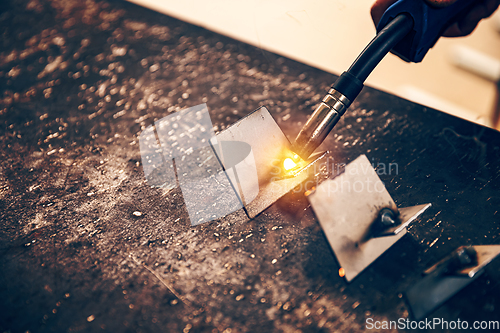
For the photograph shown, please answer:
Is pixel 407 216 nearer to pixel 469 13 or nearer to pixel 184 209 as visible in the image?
pixel 184 209

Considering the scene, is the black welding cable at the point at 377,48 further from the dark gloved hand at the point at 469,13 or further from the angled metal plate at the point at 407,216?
the angled metal plate at the point at 407,216

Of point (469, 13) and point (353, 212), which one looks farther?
point (469, 13)

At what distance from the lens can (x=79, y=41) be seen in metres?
1.19

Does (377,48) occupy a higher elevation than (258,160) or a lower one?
higher

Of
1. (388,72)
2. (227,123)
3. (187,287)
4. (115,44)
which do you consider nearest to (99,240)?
(187,287)

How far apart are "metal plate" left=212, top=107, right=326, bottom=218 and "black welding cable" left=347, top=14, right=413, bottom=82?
0.23 metres

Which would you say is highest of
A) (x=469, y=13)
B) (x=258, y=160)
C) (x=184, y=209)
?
(x=469, y=13)

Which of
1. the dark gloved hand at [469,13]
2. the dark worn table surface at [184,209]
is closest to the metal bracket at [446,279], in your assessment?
the dark worn table surface at [184,209]

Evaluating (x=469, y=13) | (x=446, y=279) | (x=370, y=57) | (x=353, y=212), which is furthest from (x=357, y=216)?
(x=469, y=13)

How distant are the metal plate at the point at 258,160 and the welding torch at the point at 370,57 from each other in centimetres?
7

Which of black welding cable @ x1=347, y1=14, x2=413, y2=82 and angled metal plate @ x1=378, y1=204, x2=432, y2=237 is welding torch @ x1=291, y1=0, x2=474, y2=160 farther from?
angled metal plate @ x1=378, y1=204, x2=432, y2=237

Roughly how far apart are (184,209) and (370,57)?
1.80 ft

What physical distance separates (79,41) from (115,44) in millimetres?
155

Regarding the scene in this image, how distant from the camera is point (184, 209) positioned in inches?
27.7
